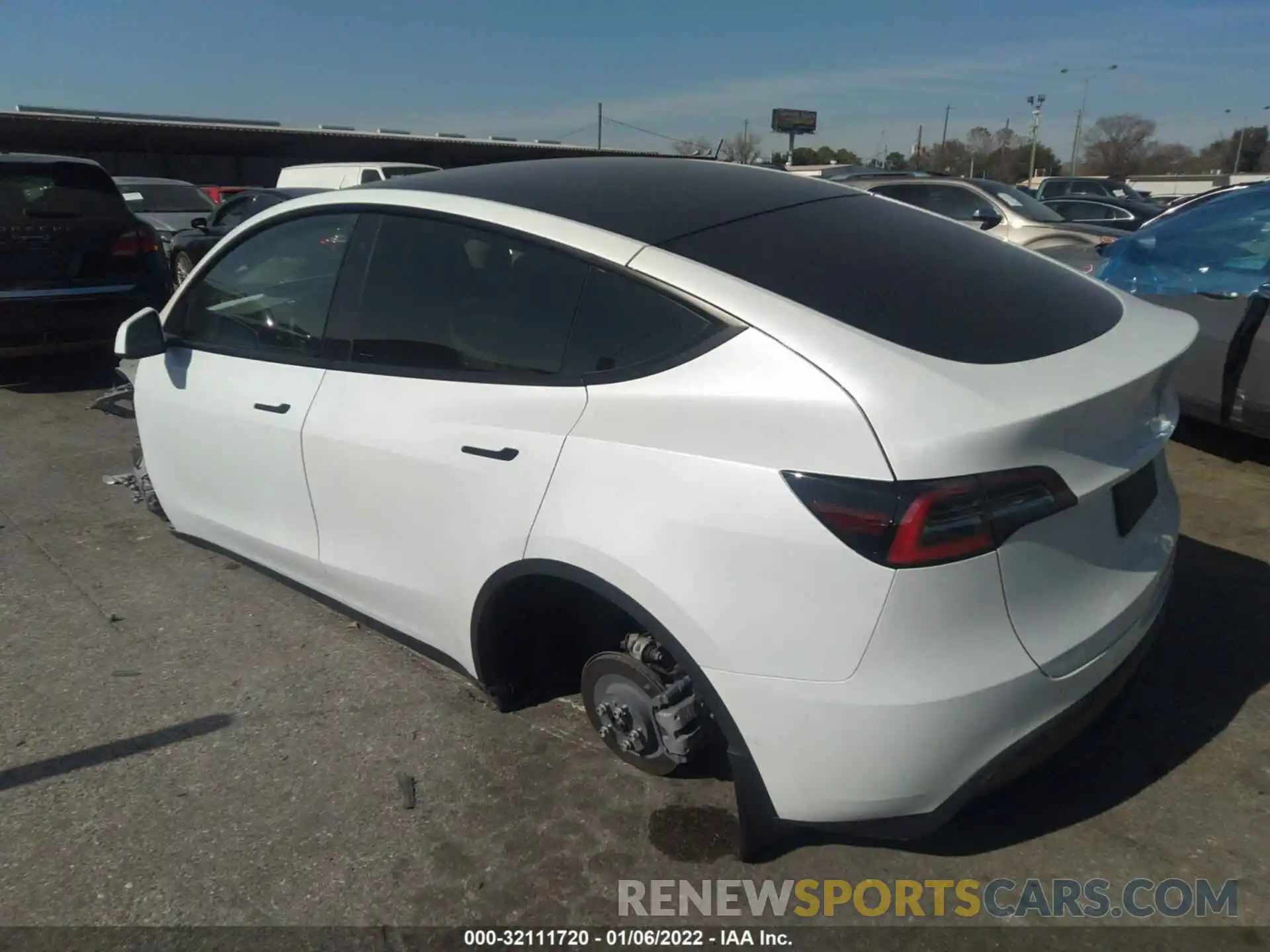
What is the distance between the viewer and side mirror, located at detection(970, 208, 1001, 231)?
9.74 meters

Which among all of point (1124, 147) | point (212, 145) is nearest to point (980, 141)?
point (1124, 147)

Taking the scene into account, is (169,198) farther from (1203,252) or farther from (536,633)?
(536,633)

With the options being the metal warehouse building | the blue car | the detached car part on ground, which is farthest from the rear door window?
the metal warehouse building

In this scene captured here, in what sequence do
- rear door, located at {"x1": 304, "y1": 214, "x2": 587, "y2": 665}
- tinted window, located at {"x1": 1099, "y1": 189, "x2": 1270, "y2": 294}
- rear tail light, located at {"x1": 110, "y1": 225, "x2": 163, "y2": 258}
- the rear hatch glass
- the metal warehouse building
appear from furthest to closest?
the metal warehouse building → rear tail light, located at {"x1": 110, "y1": 225, "x2": 163, "y2": 258} → the rear hatch glass → tinted window, located at {"x1": 1099, "y1": 189, "x2": 1270, "y2": 294} → rear door, located at {"x1": 304, "y1": 214, "x2": 587, "y2": 665}

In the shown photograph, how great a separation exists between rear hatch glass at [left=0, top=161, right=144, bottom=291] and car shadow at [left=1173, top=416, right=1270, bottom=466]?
7.69 metres

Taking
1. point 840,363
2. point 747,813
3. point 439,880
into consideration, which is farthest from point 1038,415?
point 439,880

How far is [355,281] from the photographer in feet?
10.2

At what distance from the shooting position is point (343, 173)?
14.3 m

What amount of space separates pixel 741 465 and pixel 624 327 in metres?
0.54

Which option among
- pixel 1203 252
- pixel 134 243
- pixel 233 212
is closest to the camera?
pixel 1203 252

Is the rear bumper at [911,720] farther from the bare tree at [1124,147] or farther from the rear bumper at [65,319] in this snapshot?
the bare tree at [1124,147]

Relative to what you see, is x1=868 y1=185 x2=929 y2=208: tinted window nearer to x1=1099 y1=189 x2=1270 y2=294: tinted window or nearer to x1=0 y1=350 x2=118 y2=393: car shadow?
x1=1099 y1=189 x2=1270 y2=294: tinted window

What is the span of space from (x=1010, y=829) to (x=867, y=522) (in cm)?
115

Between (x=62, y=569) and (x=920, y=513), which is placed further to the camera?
(x=62, y=569)
